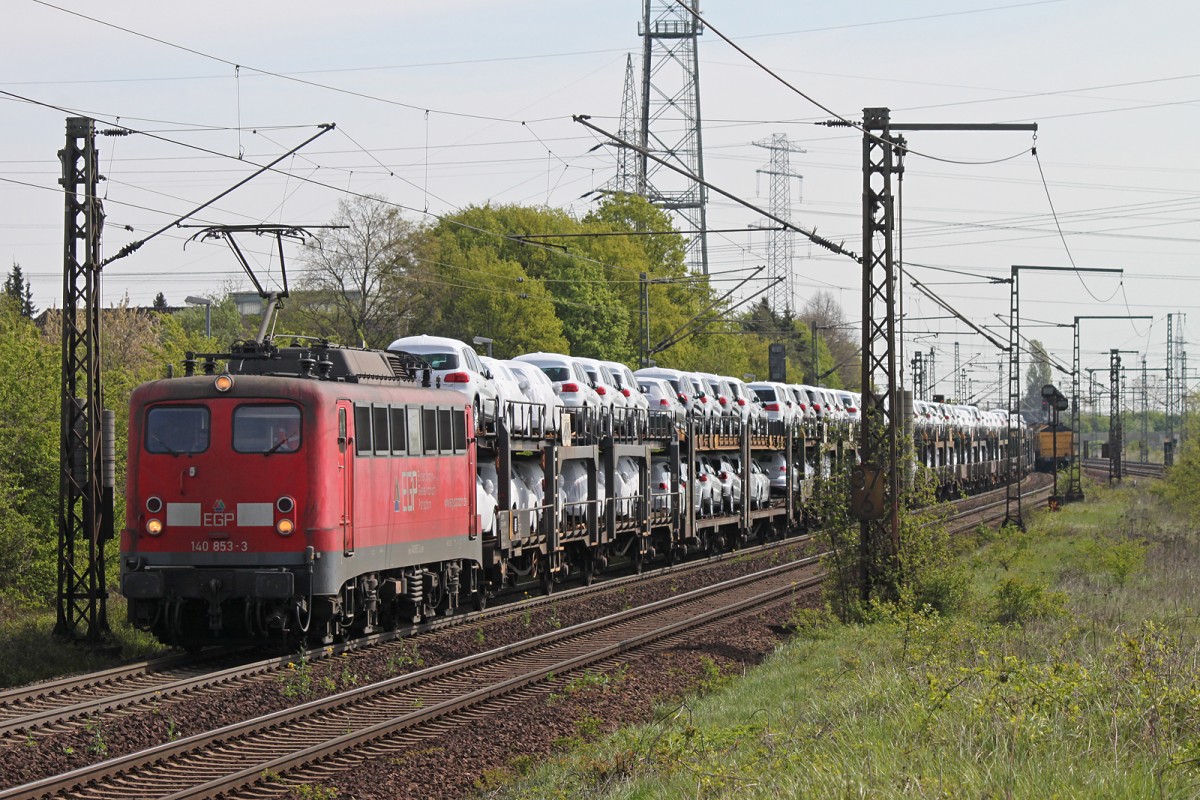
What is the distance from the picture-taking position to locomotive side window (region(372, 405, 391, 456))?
1797cm

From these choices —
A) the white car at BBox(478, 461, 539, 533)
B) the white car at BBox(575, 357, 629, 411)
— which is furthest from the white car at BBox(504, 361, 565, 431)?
the white car at BBox(575, 357, 629, 411)

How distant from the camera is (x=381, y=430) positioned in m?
18.1

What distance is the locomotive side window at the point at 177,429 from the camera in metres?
16.7

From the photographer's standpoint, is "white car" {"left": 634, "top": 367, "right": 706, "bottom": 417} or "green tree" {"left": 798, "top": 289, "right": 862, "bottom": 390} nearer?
"white car" {"left": 634, "top": 367, "right": 706, "bottom": 417}

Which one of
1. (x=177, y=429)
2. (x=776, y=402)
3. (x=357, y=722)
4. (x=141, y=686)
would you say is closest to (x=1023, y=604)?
(x=357, y=722)

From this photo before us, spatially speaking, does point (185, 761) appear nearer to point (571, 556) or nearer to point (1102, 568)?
point (571, 556)

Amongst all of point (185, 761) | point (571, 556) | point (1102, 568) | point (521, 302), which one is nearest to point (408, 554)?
point (185, 761)

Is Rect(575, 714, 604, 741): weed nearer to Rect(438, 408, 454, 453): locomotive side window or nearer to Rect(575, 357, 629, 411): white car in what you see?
Rect(438, 408, 454, 453): locomotive side window

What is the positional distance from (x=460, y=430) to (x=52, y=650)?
20.3 ft

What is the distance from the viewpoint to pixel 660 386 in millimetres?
34656

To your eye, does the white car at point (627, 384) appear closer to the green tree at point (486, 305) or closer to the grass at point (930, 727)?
the grass at point (930, 727)

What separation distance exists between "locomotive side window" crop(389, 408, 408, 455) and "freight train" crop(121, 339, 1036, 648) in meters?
0.03

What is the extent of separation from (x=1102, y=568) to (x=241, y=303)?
80.6m

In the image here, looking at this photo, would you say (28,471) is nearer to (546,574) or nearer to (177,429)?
(177,429)
